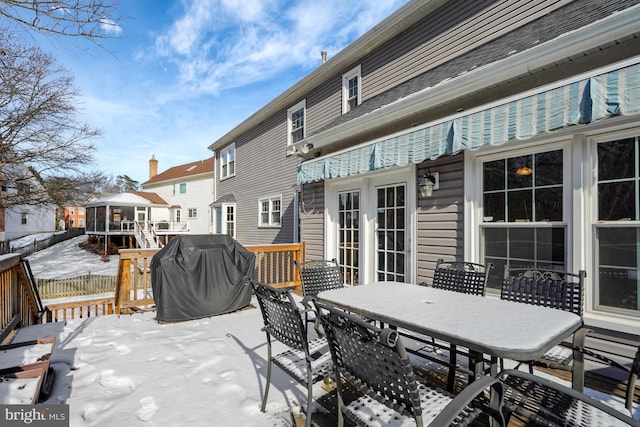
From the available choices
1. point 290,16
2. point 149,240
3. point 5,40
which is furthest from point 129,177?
point 290,16

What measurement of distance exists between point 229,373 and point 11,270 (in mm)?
3207

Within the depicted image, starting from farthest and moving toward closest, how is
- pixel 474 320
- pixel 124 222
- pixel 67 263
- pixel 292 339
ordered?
pixel 124 222
pixel 67 263
pixel 292 339
pixel 474 320

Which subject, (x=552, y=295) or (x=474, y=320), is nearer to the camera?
(x=474, y=320)

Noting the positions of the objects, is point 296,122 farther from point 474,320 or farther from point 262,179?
point 474,320

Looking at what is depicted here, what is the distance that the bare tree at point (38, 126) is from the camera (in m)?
10.5

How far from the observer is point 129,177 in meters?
50.3

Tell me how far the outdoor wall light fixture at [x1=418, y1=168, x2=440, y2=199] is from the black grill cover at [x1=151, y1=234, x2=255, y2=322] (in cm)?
294

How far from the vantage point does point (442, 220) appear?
4094mm

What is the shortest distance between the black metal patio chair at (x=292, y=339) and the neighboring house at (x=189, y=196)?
1851 cm

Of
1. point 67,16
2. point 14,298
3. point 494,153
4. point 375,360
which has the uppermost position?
point 67,16

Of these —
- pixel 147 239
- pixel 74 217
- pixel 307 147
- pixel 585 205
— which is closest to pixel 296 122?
pixel 307 147

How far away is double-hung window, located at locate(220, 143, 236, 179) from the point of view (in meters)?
13.3
